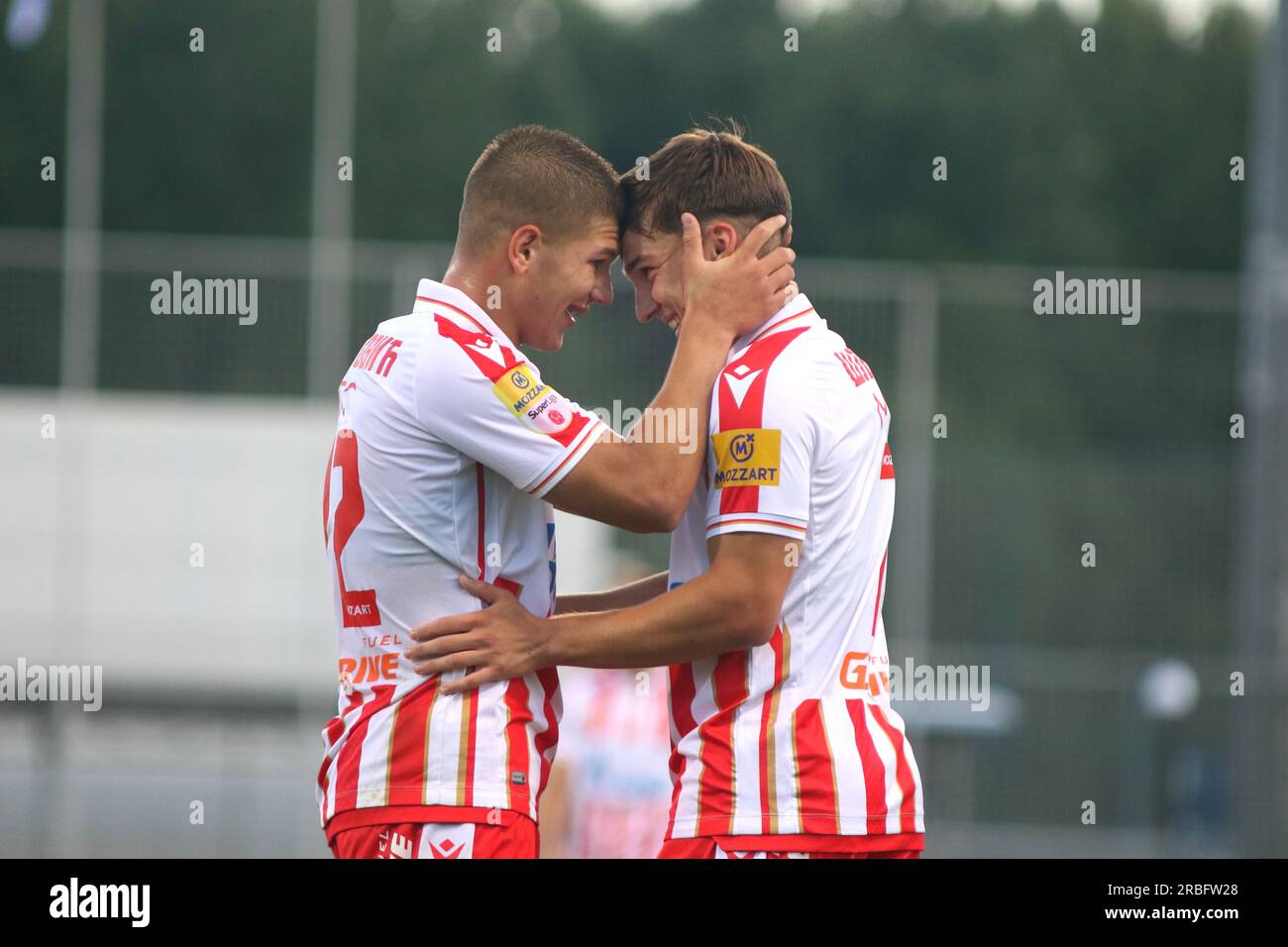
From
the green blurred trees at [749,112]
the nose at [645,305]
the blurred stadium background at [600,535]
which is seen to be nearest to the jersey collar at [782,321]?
the nose at [645,305]

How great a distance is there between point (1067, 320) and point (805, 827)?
783cm

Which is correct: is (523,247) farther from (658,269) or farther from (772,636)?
(772,636)

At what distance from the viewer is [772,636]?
3.73 meters

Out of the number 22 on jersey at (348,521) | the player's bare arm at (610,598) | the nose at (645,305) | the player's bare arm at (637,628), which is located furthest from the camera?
the player's bare arm at (610,598)

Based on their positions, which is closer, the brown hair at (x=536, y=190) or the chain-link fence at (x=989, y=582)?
the brown hair at (x=536, y=190)

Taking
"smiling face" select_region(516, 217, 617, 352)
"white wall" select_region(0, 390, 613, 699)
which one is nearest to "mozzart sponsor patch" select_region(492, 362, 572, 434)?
"smiling face" select_region(516, 217, 617, 352)

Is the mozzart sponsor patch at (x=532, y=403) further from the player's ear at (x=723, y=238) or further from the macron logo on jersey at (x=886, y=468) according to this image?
the macron logo on jersey at (x=886, y=468)

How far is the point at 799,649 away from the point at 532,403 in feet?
2.77

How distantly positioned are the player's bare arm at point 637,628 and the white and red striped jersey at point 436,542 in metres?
0.06

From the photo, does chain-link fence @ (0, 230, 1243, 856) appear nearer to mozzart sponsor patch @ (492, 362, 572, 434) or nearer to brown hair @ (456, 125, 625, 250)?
brown hair @ (456, 125, 625, 250)

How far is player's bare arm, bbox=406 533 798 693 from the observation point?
364cm

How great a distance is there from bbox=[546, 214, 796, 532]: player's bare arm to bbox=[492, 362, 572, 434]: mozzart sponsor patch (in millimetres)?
110

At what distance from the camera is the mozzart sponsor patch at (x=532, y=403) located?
3.69m

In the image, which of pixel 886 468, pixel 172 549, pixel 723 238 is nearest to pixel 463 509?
pixel 723 238
